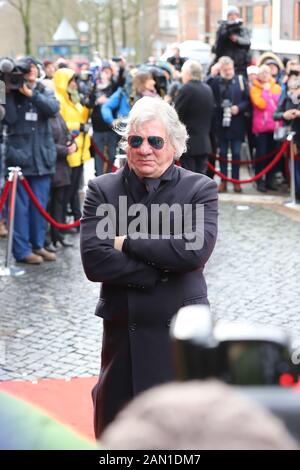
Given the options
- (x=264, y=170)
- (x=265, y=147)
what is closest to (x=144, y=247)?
(x=264, y=170)

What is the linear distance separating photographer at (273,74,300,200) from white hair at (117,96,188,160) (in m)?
8.48

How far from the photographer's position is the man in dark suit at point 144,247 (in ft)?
11.3

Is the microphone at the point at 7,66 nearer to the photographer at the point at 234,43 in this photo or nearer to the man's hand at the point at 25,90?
the man's hand at the point at 25,90

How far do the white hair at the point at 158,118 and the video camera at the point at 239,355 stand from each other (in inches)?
95.4

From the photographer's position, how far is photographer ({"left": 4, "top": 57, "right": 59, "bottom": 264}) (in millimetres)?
8547

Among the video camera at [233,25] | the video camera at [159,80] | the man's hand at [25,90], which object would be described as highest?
the video camera at [233,25]

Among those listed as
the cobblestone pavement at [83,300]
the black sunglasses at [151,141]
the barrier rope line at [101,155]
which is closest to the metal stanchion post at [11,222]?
the cobblestone pavement at [83,300]

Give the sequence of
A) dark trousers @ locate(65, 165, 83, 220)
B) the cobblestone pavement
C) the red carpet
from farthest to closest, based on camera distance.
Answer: dark trousers @ locate(65, 165, 83, 220)
the cobblestone pavement
the red carpet

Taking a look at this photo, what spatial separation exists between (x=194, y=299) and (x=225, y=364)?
2315mm

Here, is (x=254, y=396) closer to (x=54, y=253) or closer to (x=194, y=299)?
(x=194, y=299)

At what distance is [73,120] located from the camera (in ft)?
32.8

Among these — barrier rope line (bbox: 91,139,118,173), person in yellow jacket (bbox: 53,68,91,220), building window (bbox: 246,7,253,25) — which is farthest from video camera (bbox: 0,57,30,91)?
building window (bbox: 246,7,253,25)

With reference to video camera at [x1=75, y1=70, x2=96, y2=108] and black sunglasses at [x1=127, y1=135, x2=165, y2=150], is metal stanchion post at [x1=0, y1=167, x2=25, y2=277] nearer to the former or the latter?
video camera at [x1=75, y1=70, x2=96, y2=108]
